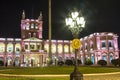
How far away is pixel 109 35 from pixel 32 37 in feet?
98.3

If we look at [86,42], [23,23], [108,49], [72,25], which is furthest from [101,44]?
[72,25]

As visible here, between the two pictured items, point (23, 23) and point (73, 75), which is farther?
point (23, 23)

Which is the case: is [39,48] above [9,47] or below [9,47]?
below

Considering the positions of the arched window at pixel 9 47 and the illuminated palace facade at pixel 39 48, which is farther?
the arched window at pixel 9 47

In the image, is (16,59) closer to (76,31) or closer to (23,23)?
(23,23)

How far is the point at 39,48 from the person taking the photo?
9206 centimetres

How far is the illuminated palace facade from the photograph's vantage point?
81.9 meters

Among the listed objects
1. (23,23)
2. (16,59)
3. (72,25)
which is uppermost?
(23,23)

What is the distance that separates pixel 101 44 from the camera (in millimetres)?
81938

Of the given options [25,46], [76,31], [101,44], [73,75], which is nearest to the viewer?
[73,75]

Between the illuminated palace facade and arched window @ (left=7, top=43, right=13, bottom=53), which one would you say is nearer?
the illuminated palace facade

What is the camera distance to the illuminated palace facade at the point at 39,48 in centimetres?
8188

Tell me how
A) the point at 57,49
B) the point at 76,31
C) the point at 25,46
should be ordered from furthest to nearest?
the point at 57,49 → the point at 25,46 → the point at 76,31

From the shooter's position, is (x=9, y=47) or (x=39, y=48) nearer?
(x=39, y=48)
